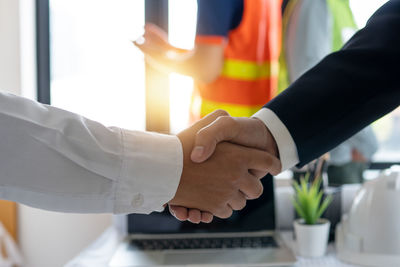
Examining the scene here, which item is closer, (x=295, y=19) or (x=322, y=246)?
(x=322, y=246)

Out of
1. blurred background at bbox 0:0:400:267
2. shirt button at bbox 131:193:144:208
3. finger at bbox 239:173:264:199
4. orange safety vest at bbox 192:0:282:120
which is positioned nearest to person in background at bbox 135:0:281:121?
orange safety vest at bbox 192:0:282:120

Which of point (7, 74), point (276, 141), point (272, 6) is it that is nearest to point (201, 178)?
point (276, 141)

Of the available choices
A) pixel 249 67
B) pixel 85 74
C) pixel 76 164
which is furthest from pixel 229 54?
pixel 85 74

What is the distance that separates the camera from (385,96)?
1007 mm

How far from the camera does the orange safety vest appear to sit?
1.59m

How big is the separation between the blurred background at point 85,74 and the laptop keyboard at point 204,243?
70 centimetres

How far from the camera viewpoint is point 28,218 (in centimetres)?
213

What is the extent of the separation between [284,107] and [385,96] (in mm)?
222

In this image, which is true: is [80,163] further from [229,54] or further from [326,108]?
[229,54]

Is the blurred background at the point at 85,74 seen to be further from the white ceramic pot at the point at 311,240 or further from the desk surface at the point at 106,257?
the white ceramic pot at the point at 311,240

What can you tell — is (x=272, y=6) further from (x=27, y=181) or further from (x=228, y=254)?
(x=27, y=181)

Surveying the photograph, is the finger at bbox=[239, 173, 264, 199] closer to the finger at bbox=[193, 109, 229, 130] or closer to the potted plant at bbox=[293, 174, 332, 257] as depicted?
the finger at bbox=[193, 109, 229, 130]

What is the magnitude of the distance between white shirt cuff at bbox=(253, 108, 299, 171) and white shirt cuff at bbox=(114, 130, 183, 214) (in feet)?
0.73

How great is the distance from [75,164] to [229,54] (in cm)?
91
